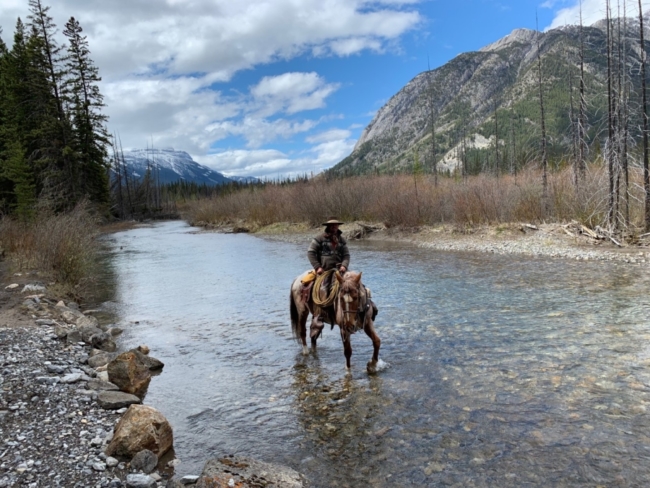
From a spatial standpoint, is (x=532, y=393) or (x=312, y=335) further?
(x=312, y=335)

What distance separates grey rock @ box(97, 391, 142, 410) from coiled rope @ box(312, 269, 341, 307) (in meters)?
3.18

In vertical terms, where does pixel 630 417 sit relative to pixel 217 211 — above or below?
below

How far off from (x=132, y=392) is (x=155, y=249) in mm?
24341

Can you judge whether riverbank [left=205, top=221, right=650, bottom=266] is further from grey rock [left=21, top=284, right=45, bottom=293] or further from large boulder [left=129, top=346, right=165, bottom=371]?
grey rock [left=21, top=284, right=45, bottom=293]

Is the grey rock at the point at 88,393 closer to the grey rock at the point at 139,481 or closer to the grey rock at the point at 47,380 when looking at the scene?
the grey rock at the point at 47,380

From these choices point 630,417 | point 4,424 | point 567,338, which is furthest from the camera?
point 567,338

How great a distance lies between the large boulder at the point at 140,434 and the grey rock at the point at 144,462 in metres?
0.14

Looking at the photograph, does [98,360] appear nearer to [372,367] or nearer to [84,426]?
[84,426]

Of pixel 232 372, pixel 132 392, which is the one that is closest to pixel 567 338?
pixel 232 372

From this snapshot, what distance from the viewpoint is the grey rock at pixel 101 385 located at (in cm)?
644

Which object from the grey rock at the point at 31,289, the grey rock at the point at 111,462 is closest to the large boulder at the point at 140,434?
the grey rock at the point at 111,462

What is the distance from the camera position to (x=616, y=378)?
6234 mm

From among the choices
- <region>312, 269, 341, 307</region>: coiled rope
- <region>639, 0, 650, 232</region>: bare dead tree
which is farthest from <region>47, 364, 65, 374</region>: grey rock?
<region>639, 0, 650, 232</region>: bare dead tree

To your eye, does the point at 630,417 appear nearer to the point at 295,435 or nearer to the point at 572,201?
the point at 295,435
